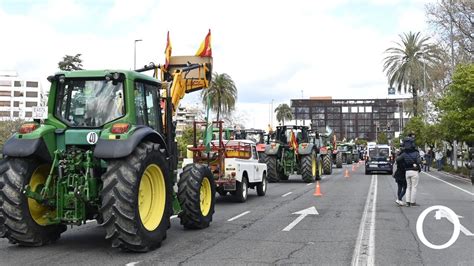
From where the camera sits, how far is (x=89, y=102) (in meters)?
8.40

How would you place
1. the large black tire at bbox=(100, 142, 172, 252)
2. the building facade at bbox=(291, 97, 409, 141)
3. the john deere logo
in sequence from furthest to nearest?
1. the building facade at bbox=(291, 97, 409, 141)
2. the john deere logo
3. the large black tire at bbox=(100, 142, 172, 252)

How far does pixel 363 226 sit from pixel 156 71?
566cm

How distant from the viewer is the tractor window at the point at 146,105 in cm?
855

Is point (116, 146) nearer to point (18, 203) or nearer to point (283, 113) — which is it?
point (18, 203)

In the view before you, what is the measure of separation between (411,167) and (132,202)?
959cm

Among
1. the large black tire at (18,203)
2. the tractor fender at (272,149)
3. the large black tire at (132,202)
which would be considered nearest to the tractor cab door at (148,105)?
the large black tire at (132,202)

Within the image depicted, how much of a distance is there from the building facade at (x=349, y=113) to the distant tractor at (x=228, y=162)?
15343 centimetres

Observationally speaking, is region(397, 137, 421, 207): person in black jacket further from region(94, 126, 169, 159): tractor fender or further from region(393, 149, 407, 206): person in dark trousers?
region(94, 126, 169, 159): tractor fender

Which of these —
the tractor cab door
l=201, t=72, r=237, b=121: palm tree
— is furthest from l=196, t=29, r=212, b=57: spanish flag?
l=201, t=72, r=237, b=121: palm tree

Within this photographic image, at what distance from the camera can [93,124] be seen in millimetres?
8281

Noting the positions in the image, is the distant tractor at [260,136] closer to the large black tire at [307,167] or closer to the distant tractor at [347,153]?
the large black tire at [307,167]

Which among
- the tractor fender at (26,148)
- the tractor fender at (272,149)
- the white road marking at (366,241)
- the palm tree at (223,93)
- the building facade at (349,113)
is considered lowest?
the white road marking at (366,241)

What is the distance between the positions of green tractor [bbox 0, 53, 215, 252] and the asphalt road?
0.44 m

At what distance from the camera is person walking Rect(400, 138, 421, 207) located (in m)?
14.4
